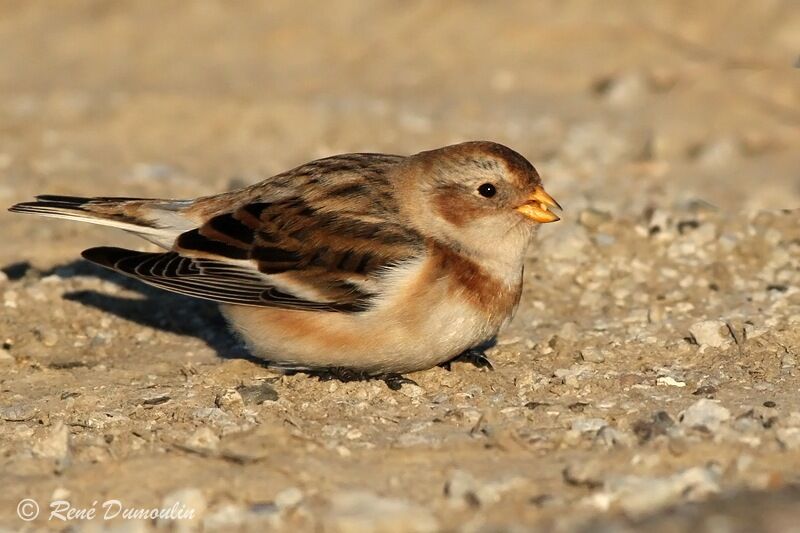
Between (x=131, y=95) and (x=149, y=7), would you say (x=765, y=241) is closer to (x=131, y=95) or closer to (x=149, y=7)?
(x=131, y=95)

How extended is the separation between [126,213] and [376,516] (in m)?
3.02

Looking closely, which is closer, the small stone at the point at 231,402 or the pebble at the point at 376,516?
the pebble at the point at 376,516

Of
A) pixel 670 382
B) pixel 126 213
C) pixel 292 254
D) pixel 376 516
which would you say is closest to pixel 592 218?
pixel 670 382

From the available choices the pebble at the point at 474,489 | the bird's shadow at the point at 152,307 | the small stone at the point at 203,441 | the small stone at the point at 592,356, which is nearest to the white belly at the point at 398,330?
the small stone at the point at 592,356

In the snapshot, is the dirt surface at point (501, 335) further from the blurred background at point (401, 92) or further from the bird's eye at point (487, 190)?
the bird's eye at point (487, 190)

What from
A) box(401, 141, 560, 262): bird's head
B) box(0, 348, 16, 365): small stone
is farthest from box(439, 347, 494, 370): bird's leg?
box(0, 348, 16, 365): small stone

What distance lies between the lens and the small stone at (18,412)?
5.91 m

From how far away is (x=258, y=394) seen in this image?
19.9 ft

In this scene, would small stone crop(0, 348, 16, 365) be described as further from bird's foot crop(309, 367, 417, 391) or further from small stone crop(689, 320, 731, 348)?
small stone crop(689, 320, 731, 348)

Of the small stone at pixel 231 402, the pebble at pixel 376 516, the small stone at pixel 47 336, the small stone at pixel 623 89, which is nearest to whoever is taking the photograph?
the pebble at pixel 376 516

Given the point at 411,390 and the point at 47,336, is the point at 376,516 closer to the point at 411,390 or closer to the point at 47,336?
the point at 411,390

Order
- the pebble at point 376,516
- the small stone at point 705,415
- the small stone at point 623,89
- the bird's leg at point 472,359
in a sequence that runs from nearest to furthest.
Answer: the pebble at point 376,516
the small stone at point 705,415
the bird's leg at point 472,359
the small stone at point 623,89

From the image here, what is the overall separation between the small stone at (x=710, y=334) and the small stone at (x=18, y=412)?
318 centimetres

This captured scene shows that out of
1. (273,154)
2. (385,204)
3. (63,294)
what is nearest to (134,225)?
(63,294)
